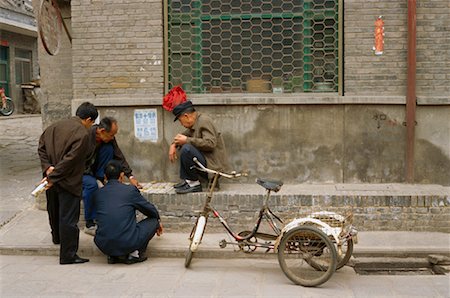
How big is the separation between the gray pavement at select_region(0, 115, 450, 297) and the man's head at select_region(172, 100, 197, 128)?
3.58ft

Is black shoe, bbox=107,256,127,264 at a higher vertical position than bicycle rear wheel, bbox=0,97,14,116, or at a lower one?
lower

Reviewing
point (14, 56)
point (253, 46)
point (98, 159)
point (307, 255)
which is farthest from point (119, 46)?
point (14, 56)

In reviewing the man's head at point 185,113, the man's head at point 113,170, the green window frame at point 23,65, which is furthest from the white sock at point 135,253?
the green window frame at point 23,65

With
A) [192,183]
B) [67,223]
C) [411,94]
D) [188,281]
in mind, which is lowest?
[188,281]

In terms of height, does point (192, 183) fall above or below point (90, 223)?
above

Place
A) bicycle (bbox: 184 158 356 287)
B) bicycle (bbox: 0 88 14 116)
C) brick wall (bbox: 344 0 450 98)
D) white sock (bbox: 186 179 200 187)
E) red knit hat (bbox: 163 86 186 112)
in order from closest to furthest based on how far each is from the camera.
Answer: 1. bicycle (bbox: 184 158 356 287)
2. white sock (bbox: 186 179 200 187)
3. brick wall (bbox: 344 0 450 98)
4. red knit hat (bbox: 163 86 186 112)
5. bicycle (bbox: 0 88 14 116)

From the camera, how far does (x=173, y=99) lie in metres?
7.74

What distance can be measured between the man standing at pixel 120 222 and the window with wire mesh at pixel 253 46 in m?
2.27

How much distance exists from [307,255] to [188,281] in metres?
1.20

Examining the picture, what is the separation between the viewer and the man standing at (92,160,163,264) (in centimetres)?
608

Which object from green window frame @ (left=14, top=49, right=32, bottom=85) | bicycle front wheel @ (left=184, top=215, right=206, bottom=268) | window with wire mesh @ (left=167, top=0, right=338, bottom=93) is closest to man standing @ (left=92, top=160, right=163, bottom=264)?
bicycle front wheel @ (left=184, top=215, right=206, bottom=268)

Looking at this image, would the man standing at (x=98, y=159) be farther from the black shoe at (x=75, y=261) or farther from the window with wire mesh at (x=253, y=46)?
the window with wire mesh at (x=253, y=46)

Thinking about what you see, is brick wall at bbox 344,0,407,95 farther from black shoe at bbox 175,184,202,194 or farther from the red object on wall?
black shoe at bbox 175,184,202,194

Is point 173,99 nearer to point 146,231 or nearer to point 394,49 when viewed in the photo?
point 146,231
